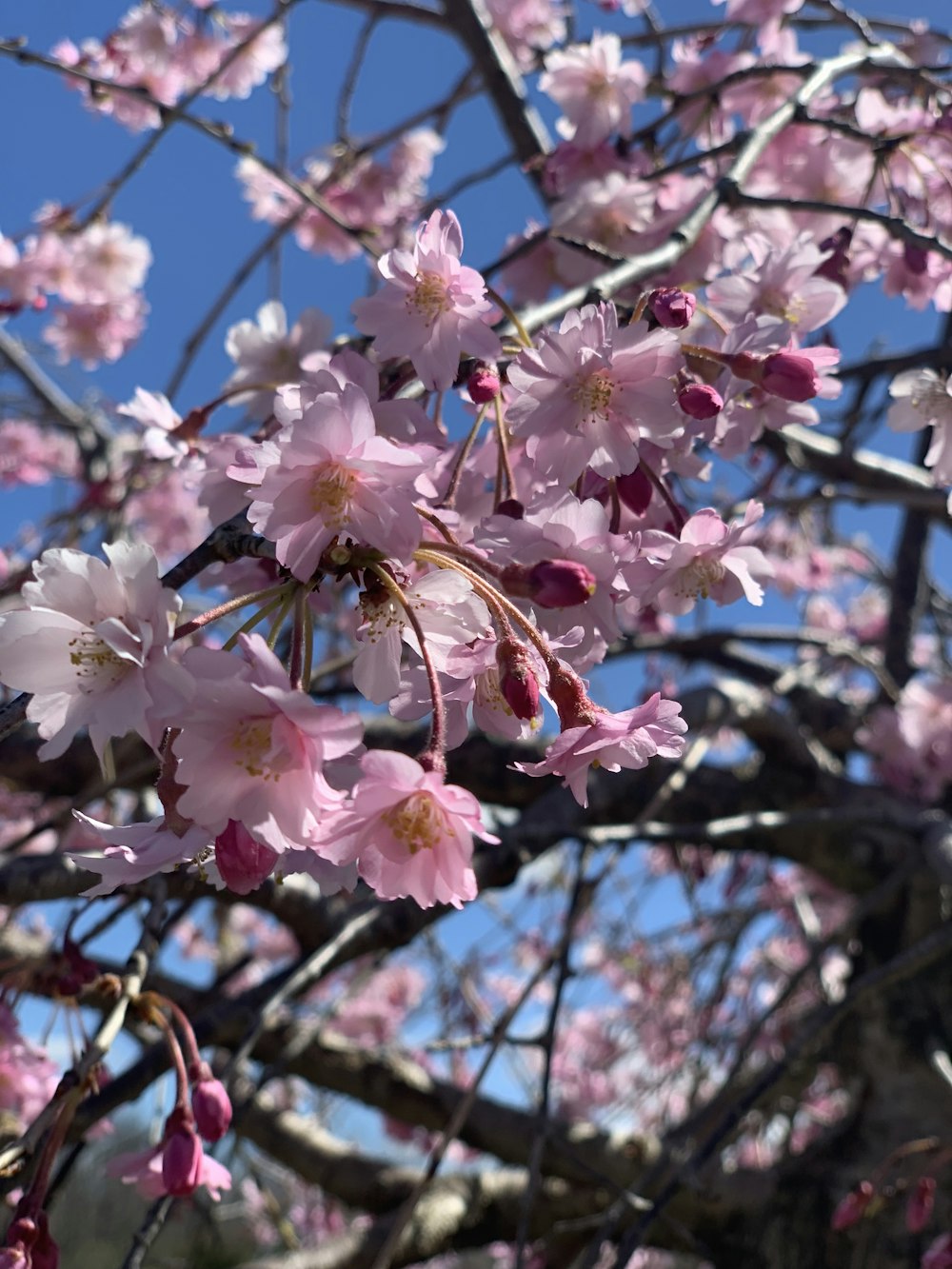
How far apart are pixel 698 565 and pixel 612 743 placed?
288mm

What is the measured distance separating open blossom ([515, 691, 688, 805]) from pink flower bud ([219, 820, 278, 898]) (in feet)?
0.66

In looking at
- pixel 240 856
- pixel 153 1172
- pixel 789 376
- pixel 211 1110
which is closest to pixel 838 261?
pixel 789 376

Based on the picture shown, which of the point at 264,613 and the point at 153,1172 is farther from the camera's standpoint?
the point at 153,1172

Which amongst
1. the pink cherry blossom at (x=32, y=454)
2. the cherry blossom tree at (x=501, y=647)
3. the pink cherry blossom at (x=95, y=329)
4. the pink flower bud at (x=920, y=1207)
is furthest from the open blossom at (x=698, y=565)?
the pink cherry blossom at (x=32, y=454)

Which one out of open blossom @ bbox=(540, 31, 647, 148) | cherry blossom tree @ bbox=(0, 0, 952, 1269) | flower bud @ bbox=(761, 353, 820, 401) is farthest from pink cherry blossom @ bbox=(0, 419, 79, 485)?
flower bud @ bbox=(761, 353, 820, 401)

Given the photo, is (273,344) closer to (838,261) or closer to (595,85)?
(838,261)

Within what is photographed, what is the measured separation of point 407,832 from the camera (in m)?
0.72

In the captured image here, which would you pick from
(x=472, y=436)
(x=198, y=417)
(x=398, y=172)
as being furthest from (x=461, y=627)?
(x=398, y=172)

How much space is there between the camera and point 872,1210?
175 cm

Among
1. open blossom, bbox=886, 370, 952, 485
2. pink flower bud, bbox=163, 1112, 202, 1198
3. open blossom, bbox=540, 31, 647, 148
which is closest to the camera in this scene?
pink flower bud, bbox=163, 1112, 202, 1198

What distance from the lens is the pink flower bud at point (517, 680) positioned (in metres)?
0.75

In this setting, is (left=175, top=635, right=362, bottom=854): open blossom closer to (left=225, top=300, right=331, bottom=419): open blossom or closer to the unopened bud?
the unopened bud

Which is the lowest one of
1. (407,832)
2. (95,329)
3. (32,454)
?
(32,454)

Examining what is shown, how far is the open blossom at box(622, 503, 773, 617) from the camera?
37.4 inches
